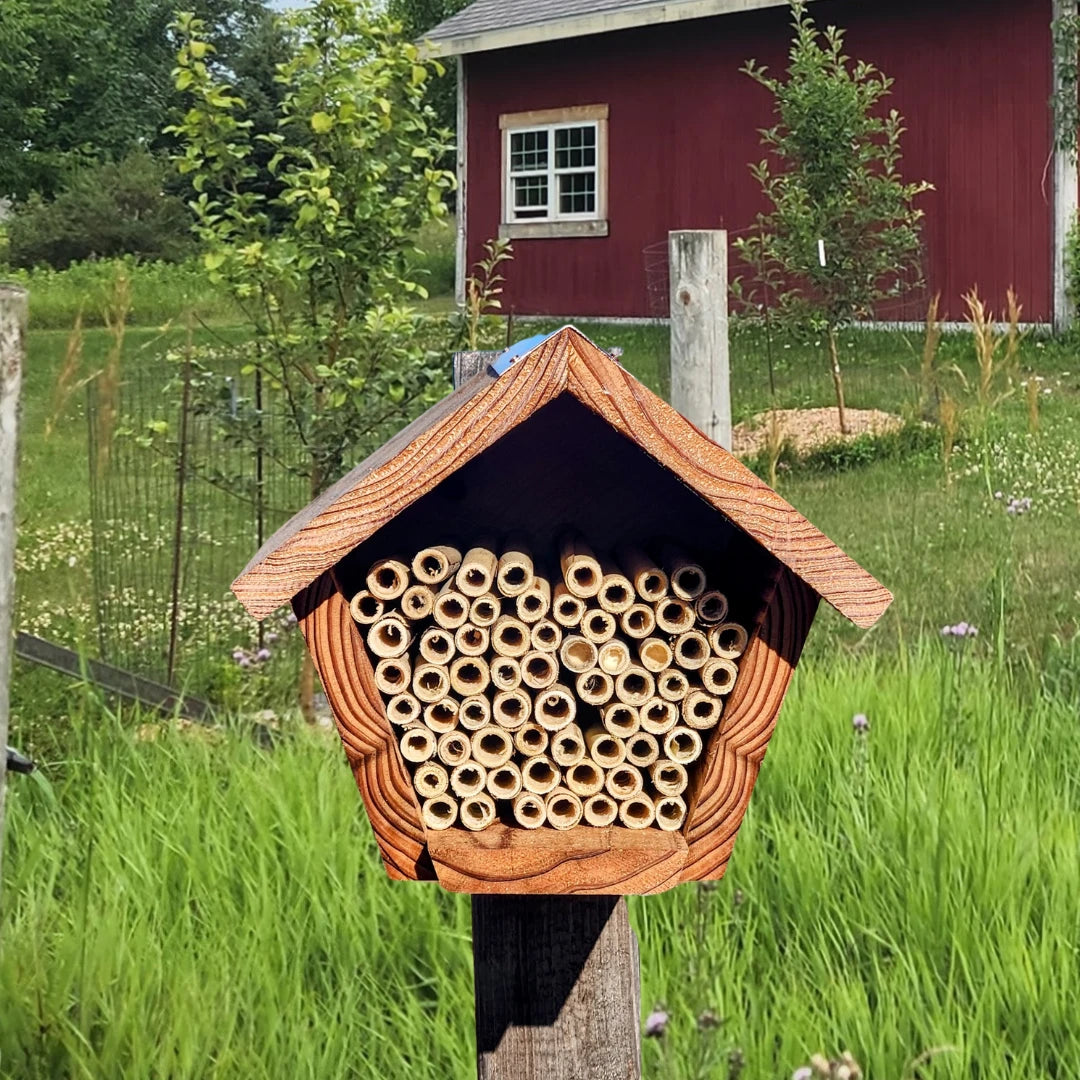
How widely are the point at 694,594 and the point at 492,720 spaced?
23 cm

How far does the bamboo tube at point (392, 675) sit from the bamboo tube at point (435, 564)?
0.08m

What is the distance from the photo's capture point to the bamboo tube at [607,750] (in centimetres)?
162

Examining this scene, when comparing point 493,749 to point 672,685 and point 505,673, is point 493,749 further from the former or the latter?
point 672,685

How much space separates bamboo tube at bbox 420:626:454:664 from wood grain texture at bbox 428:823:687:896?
0.55ft

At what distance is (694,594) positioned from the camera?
5.27 ft

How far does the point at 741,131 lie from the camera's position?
→ 55.2ft

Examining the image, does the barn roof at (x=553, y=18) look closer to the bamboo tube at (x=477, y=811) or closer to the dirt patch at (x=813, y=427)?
the dirt patch at (x=813, y=427)

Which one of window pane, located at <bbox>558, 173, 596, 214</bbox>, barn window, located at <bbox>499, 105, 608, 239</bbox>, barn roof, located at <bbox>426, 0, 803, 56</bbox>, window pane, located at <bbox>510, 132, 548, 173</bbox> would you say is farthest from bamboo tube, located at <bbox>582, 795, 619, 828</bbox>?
Result: window pane, located at <bbox>510, 132, 548, 173</bbox>

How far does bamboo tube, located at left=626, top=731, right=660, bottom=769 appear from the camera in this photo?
1.62m

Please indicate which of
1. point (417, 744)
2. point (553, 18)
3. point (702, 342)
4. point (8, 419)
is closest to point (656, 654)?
point (417, 744)

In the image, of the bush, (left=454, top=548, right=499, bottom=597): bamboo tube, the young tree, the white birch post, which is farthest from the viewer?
the bush

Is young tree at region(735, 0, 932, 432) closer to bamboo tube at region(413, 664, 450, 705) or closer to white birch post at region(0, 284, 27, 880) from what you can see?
white birch post at region(0, 284, 27, 880)

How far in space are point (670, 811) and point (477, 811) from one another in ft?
0.63

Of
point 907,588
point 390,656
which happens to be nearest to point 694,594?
point 390,656
